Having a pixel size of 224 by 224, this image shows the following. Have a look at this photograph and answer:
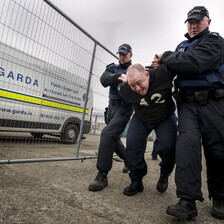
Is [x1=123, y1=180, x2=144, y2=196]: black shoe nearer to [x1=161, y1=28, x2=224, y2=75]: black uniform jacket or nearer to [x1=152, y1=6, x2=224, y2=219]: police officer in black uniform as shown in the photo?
[x1=152, y1=6, x2=224, y2=219]: police officer in black uniform

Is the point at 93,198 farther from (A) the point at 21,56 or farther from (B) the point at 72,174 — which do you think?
(A) the point at 21,56

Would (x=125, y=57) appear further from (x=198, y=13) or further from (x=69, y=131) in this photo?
(x=69, y=131)

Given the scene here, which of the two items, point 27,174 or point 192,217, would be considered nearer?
point 192,217

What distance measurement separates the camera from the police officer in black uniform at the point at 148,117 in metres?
2.53

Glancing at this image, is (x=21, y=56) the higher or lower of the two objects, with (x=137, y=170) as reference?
higher

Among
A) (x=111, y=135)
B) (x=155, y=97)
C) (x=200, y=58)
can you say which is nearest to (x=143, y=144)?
(x=111, y=135)

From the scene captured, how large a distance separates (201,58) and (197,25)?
1.59ft

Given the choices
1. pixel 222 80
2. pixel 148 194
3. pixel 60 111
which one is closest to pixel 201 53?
pixel 222 80

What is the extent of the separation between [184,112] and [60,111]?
14.0ft

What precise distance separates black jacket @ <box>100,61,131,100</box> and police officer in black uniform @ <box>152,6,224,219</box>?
905 mm

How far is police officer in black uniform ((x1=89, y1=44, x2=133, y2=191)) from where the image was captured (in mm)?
2916

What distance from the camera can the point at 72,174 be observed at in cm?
330

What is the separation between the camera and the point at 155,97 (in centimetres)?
254

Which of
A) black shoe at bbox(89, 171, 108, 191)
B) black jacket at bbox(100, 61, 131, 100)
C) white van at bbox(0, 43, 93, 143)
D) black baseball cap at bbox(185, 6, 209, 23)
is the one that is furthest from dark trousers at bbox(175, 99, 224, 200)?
white van at bbox(0, 43, 93, 143)
